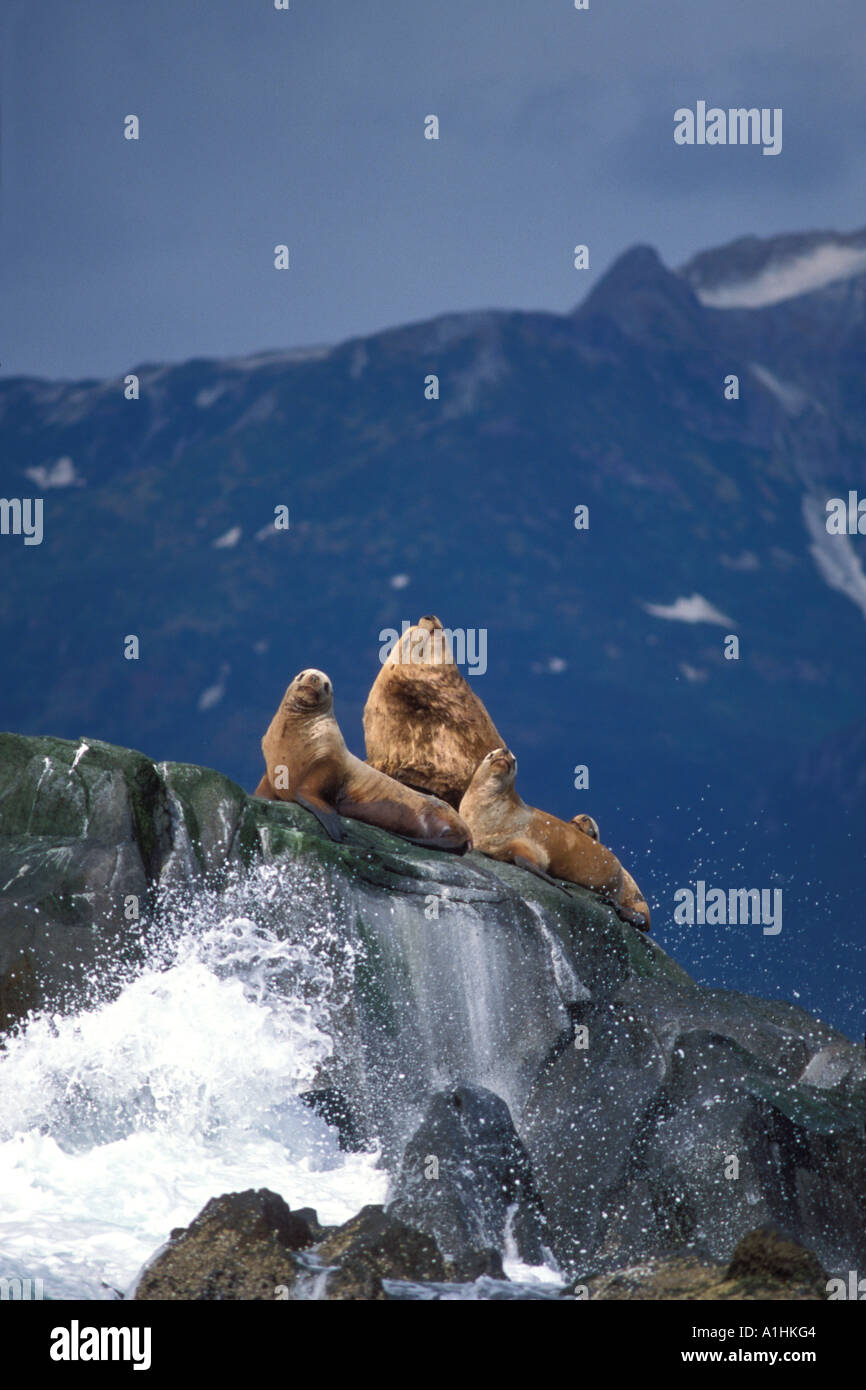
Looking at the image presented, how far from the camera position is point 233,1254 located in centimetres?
734

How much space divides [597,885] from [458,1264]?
4.37 m

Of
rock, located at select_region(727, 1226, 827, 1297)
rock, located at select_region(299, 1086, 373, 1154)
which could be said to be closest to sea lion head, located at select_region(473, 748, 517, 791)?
rock, located at select_region(299, 1086, 373, 1154)

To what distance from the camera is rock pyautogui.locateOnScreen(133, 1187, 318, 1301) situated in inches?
282

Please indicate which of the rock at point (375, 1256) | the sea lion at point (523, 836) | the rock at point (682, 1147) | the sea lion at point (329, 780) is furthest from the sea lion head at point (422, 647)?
the rock at point (375, 1256)

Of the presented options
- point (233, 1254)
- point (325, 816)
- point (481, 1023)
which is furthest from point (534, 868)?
point (233, 1254)

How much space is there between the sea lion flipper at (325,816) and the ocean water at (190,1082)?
1.65ft

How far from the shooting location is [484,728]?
12523mm

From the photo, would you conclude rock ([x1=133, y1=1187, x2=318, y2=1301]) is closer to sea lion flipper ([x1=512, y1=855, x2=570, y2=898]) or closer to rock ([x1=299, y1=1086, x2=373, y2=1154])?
rock ([x1=299, y1=1086, x2=373, y2=1154])

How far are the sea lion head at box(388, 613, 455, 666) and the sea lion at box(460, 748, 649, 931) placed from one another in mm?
1234

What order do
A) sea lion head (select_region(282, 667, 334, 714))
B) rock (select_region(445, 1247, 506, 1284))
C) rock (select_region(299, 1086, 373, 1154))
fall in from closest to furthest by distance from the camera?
rock (select_region(445, 1247, 506, 1284)) → rock (select_region(299, 1086, 373, 1154)) → sea lion head (select_region(282, 667, 334, 714))

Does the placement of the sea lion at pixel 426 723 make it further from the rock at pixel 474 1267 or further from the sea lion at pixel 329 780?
the rock at pixel 474 1267

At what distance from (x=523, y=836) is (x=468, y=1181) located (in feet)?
10.9
